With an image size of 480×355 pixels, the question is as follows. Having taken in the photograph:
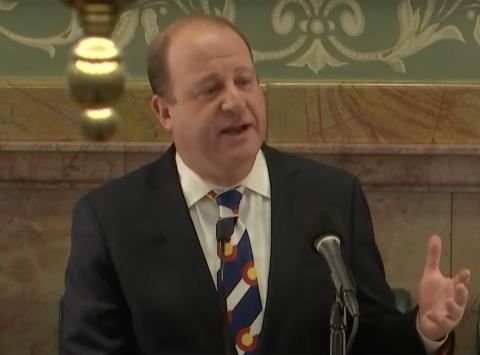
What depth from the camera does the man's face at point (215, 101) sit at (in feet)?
6.48

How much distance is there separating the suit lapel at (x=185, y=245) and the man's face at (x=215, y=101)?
0.07 metres

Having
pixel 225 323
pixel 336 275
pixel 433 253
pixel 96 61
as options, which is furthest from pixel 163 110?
pixel 96 61

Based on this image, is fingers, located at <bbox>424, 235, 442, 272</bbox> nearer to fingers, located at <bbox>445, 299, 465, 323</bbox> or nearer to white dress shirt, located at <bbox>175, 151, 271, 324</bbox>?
fingers, located at <bbox>445, 299, 465, 323</bbox>

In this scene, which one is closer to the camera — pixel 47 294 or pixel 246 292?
pixel 246 292

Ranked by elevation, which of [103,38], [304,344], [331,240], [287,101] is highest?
[287,101]

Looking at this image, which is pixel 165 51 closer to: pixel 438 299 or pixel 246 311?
pixel 246 311

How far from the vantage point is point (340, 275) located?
146 centimetres

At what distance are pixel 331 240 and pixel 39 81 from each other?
1558 millimetres

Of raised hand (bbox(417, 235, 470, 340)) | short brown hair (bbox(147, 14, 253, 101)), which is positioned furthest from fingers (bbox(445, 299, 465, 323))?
short brown hair (bbox(147, 14, 253, 101))

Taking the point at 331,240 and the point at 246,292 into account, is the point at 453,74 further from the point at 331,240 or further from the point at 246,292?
the point at 331,240

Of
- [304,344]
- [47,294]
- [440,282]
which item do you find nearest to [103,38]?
[440,282]

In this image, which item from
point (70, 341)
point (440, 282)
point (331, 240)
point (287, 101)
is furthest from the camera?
point (287, 101)

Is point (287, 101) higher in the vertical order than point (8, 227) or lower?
higher

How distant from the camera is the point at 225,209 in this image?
6.66 ft
